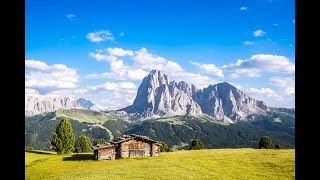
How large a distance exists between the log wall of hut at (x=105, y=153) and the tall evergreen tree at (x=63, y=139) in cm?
1745

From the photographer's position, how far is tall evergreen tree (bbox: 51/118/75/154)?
8506cm

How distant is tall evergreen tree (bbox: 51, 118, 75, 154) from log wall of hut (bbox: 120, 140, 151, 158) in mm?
19746

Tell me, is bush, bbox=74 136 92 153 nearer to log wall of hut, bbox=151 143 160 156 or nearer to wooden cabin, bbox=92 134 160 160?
wooden cabin, bbox=92 134 160 160

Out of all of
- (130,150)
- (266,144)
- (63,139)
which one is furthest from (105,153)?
(266,144)

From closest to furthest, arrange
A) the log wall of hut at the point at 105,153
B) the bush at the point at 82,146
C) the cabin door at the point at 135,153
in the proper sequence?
the log wall of hut at the point at 105,153 → the cabin door at the point at 135,153 → the bush at the point at 82,146

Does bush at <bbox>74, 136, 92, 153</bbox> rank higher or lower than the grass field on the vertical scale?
lower

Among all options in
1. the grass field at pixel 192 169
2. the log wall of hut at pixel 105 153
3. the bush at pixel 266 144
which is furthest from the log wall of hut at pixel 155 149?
the bush at pixel 266 144

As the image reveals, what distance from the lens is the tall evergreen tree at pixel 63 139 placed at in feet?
279

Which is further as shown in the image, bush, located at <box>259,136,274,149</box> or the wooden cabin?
bush, located at <box>259,136,274,149</box>

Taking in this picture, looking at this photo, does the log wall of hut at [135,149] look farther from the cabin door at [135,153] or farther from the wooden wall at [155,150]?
the wooden wall at [155,150]

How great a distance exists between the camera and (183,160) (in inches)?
2474

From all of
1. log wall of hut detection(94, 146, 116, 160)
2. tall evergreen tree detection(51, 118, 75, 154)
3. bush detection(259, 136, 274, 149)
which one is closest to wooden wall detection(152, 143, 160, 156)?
log wall of hut detection(94, 146, 116, 160)
